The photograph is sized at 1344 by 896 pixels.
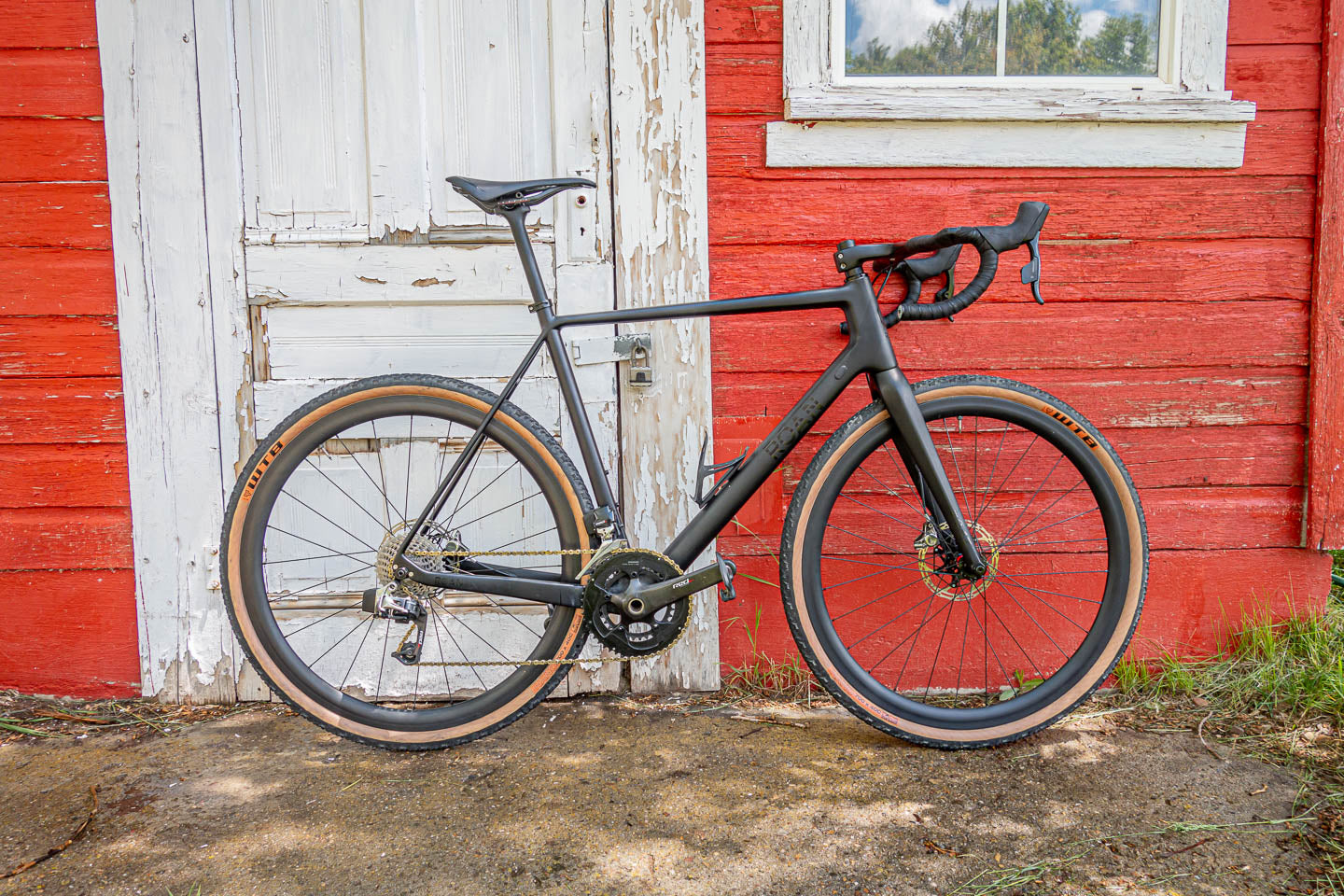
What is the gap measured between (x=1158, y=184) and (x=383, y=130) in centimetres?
204

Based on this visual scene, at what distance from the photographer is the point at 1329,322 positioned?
222 centimetres

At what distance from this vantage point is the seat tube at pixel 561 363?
1.91 meters

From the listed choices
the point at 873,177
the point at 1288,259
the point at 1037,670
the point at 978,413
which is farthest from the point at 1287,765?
the point at 873,177

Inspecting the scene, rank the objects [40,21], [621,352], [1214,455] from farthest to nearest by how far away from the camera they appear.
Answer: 1. [1214,455]
2. [621,352]
3. [40,21]

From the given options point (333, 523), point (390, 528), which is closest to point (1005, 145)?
point (390, 528)

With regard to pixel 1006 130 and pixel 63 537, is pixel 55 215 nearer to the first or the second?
pixel 63 537

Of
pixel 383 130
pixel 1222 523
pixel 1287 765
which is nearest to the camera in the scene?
pixel 1287 765

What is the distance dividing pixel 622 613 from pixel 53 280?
1714 mm

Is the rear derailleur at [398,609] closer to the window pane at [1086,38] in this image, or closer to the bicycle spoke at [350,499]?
the bicycle spoke at [350,499]

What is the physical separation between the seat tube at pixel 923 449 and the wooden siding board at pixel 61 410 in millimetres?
1968

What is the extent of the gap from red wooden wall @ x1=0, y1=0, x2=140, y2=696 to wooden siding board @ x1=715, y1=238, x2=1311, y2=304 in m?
Answer: 1.66

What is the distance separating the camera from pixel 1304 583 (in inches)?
91.1

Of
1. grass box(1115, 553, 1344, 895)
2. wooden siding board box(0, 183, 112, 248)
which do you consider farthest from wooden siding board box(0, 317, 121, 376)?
grass box(1115, 553, 1344, 895)

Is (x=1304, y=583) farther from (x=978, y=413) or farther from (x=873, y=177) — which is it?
(x=873, y=177)
